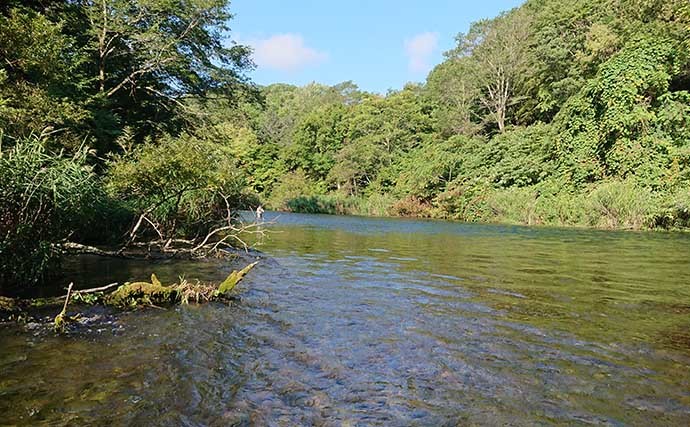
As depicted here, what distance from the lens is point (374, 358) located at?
5.73 m

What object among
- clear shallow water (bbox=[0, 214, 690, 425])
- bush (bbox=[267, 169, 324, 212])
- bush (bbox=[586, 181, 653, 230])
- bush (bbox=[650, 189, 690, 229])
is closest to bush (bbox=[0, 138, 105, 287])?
clear shallow water (bbox=[0, 214, 690, 425])

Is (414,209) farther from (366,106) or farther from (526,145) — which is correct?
(366,106)

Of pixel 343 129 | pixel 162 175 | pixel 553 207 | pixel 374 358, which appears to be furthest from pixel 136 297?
pixel 343 129

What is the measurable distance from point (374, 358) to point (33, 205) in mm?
5763

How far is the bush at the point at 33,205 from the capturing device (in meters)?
7.18

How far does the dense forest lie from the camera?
996 cm

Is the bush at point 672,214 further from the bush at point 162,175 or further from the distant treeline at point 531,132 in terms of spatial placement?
the bush at point 162,175

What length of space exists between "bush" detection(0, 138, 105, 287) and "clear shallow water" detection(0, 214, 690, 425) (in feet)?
5.48

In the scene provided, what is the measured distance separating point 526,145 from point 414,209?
11.3 metres

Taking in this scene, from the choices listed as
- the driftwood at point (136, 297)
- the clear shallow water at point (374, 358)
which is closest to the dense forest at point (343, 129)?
the driftwood at point (136, 297)

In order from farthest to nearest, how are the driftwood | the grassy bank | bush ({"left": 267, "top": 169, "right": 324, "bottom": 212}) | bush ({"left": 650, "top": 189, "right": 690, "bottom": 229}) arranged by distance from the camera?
bush ({"left": 267, "top": 169, "right": 324, "bottom": 212})
the grassy bank
bush ({"left": 650, "top": 189, "right": 690, "bottom": 229})
the driftwood

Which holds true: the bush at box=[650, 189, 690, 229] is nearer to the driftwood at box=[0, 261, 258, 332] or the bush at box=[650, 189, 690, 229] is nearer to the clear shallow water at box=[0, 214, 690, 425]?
the clear shallow water at box=[0, 214, 690, 425]

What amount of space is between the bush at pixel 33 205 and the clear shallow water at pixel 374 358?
65.8 inches

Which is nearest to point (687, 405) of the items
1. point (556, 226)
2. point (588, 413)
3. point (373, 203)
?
point (588, 413)
